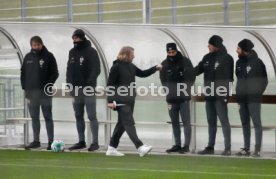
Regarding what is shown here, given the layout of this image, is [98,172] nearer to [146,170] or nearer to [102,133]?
[146,170]

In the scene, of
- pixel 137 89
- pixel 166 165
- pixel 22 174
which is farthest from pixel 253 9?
pixel 22 174

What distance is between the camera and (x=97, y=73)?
1709 centimetres

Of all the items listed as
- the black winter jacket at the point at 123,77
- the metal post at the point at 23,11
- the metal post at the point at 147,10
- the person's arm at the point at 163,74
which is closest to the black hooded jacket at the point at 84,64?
the black winter jacket at the point at 123,77

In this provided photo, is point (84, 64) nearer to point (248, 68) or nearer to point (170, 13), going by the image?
point (248, 68)

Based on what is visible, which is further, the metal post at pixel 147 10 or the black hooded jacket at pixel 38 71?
the metal post at pixel 147 10

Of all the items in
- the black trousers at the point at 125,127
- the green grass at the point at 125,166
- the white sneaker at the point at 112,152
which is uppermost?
the black trousers at the point at 125,127

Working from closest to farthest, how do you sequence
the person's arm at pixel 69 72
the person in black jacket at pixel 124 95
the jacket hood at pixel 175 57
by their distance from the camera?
the person in black jacket at pixel 124 95
the jacket hood at pixel 175 57
the person's arm at pixel 69 72

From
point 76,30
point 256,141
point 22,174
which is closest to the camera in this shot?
point 22,174

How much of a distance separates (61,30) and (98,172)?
477 centimetres

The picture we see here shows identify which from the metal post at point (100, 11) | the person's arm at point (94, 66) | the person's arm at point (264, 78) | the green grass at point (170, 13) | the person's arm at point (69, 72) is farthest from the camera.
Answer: the metal post at point (100, 11)

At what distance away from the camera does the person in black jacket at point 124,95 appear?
54.2 ft

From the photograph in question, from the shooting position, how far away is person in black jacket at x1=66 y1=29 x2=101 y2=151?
1716 centimetres

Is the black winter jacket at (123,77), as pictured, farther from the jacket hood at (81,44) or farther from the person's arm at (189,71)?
the jacket hood at (81,44)

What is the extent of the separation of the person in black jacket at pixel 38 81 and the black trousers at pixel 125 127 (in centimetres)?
154
